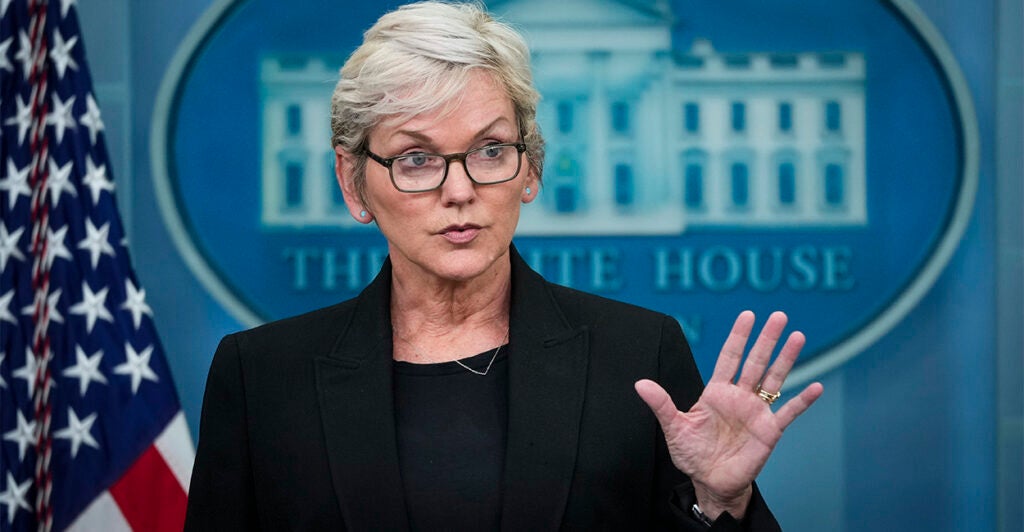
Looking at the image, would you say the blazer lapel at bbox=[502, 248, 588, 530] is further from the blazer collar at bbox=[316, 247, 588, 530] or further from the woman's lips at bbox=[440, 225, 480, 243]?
the woman's lips at bbox=[440, 225, 480, 243]

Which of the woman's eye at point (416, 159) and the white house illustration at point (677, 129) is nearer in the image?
the woman's eye at point (416, 159)

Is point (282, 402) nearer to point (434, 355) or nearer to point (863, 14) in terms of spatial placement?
point (434, 355)

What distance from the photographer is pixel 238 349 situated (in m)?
1.88

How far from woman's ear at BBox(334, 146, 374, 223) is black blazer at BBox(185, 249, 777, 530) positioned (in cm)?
13

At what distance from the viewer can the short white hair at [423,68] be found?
5.61ft

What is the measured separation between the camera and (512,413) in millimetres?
1725

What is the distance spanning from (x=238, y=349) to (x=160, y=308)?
1.45 meters

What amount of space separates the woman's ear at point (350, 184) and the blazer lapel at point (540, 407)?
284 millimetres

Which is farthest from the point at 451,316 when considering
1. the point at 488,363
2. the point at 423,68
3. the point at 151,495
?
the point at 151,495

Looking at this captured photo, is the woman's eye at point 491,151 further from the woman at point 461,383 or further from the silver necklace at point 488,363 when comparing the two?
the silver necklace at point 488,363

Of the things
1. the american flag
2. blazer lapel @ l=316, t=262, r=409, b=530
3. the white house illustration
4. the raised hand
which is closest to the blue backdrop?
the white house illustration

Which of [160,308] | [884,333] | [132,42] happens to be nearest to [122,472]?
[160,308]

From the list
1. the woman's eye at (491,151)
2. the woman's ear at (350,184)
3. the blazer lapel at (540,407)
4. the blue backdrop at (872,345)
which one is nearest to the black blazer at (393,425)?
the blazer lapel at (540,407)

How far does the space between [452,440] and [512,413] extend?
104mm
